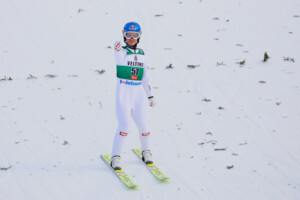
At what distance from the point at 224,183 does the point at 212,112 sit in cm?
259

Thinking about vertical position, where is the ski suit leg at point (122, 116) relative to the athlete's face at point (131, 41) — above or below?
below

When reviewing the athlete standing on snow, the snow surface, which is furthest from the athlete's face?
the snow surface

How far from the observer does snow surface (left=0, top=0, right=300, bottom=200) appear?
7664 millimetres

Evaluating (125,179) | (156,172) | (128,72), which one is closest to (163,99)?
(156,172)

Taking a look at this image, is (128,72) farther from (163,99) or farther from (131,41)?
(163,99)

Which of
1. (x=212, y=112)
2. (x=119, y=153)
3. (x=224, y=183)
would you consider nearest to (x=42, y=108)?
(x=119, y=153)

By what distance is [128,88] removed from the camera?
7.59 metres

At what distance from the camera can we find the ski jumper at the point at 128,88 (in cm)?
751

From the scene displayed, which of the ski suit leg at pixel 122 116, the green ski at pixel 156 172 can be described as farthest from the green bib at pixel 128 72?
the green ski at pixel 156 172

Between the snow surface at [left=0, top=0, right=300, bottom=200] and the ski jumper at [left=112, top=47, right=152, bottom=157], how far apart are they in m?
0.85

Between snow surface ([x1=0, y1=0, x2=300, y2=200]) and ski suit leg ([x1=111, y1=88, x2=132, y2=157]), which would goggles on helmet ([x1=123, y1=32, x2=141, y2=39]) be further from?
snow surface ([x1=0, y1=0, x2=300, y2=200])

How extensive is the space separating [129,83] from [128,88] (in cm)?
8

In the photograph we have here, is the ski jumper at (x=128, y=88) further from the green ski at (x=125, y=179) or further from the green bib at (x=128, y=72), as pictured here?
the green ski at (x=125, y=179)

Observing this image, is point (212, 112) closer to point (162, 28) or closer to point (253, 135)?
point (253, 135)
